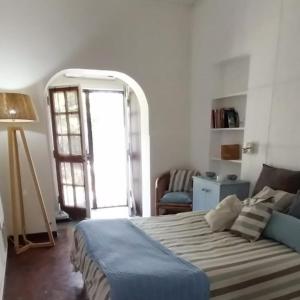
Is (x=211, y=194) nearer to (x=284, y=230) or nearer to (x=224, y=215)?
(x=224, y=215)

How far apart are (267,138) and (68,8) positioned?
9.02ft

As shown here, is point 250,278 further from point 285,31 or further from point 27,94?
point 27,94

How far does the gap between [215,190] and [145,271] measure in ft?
5.30

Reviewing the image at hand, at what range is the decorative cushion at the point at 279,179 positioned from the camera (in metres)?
2.13

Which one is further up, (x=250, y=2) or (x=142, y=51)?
(x=250, y=2)

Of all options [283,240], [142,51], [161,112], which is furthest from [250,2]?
[283,240]

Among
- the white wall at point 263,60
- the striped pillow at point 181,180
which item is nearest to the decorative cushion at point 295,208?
the white wall at point 263,60

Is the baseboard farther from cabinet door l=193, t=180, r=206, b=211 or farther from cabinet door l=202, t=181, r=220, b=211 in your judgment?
cabinet door l=202, t=181, r=220, b=211

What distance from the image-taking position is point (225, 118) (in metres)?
3.19

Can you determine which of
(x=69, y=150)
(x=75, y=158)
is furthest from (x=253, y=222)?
(x=69, y=150)

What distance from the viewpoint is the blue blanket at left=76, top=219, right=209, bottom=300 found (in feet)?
4.27

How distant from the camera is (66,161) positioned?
4.16 metres

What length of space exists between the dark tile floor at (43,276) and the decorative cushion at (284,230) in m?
1.59

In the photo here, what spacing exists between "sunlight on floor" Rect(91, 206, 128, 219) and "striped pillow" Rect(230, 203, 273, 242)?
2.74 m
